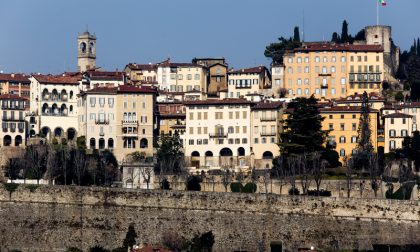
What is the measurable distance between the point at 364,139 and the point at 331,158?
393 centimetres

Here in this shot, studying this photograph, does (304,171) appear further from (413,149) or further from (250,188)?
(413,149)

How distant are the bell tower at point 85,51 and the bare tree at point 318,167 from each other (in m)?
38.3

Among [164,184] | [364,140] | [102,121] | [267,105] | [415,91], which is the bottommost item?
[164,184]

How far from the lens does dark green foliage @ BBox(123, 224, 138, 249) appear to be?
74.0 metres

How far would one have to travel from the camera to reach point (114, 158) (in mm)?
94625

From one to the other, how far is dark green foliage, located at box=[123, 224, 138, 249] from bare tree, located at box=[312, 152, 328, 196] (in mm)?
11656

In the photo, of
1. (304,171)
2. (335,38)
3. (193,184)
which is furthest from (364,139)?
(335,38)

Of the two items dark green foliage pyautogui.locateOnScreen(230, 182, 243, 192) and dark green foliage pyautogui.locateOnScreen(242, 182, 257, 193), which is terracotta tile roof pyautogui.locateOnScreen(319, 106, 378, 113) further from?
dark green foliage pyautogui.locateOnScreen(242, 182, 257, 193)

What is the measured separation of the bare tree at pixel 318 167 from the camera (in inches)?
3159

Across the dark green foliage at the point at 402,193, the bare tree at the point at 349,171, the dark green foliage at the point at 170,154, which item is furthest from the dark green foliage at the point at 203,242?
the dark green foliage at the point at 402,193

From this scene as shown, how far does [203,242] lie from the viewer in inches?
2881

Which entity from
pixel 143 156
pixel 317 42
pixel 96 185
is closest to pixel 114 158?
pixel 143 156

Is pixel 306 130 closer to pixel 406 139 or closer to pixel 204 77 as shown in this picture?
pixel 406 139

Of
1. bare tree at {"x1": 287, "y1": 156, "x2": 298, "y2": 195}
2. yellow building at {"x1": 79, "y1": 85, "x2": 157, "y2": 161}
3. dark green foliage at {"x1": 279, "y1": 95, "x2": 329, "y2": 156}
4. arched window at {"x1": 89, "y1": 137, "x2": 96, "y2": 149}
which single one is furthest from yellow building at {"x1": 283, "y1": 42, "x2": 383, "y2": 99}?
bare tree at {"x1": 287, "y1": 156, "x2": 298, "y2": 195}
